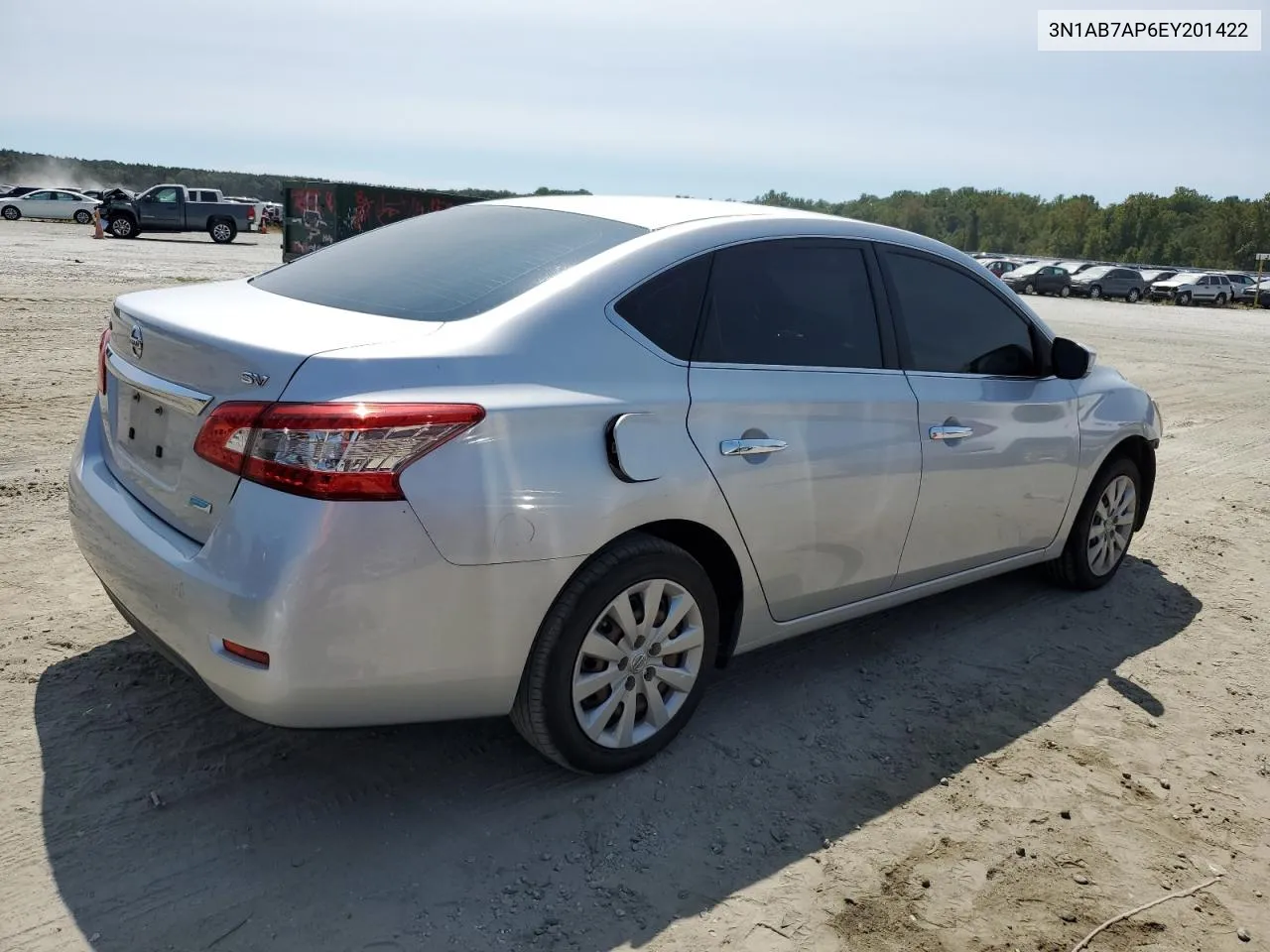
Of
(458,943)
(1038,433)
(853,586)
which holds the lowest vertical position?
(458,943)

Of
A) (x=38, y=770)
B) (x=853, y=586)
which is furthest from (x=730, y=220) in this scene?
(x=38, y=770)

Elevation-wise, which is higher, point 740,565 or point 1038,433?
point 1038,433

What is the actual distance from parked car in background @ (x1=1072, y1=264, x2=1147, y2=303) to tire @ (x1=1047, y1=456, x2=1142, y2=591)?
1741 inches

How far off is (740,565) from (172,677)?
1.98 meters

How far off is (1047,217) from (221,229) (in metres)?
115

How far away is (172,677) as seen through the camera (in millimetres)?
3701

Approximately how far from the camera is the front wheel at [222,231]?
37438 mm

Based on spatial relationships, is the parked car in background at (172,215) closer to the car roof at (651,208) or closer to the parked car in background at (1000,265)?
the parked car in background at (1000,265)

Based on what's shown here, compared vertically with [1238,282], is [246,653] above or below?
below

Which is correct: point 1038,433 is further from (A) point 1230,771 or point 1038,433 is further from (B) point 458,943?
(B) point 458,943

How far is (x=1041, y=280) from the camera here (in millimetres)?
45188

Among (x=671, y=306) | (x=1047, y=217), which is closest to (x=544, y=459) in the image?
(x=671, y=306)

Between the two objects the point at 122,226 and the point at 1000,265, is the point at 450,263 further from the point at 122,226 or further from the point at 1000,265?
the point at 1000,265

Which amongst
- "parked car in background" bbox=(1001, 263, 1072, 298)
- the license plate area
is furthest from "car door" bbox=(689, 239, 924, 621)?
"parked car in background" bbox=(1001, 263, 1072, 298)
